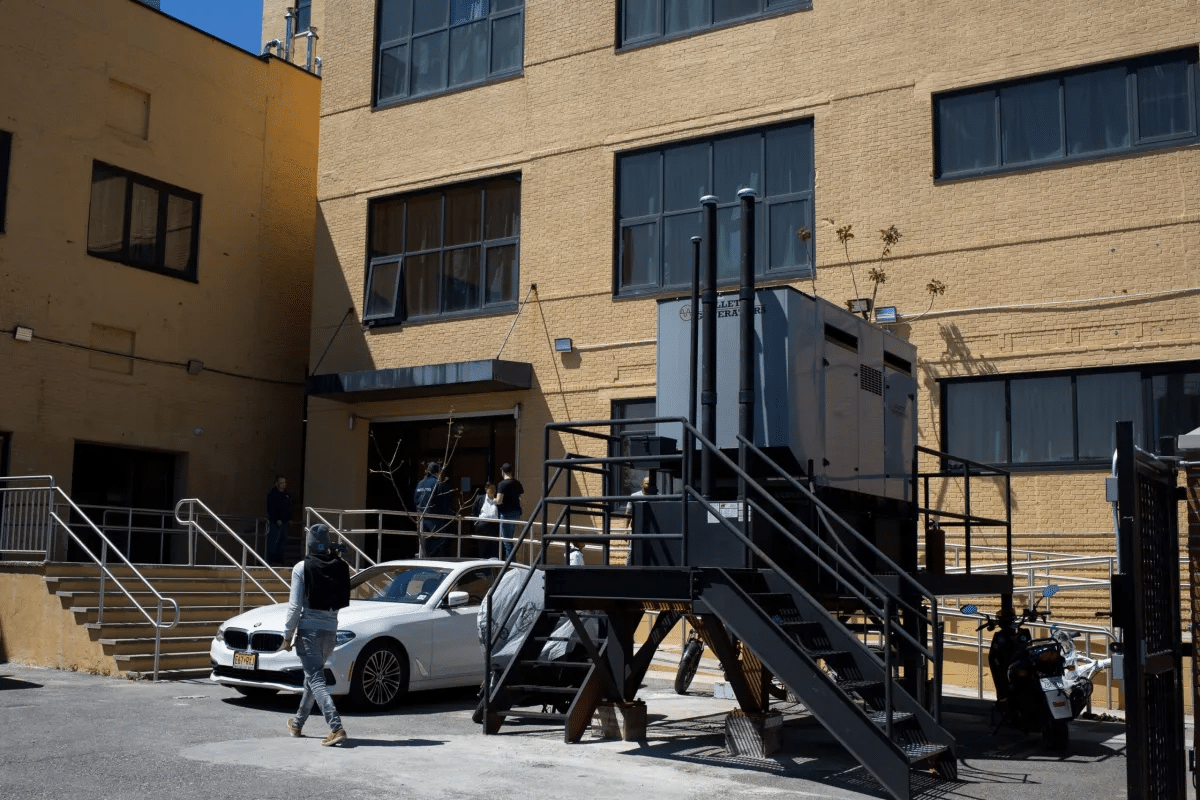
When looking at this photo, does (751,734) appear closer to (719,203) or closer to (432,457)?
(719,203)

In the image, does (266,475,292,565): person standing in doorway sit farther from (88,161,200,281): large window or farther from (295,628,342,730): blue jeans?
(295,628,342,730): blue jeans

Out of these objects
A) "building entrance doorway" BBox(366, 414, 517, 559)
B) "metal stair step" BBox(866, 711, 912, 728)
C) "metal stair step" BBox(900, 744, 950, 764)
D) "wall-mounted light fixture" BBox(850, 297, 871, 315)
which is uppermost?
"wall-mounted light fixture" BBox(850, 297, 871, 315)

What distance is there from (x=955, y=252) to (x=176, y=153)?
45.8 feet

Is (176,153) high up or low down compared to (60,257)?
up

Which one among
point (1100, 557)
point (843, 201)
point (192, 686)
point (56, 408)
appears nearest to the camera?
point (192, 686)

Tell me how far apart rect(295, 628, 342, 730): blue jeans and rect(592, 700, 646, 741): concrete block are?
232 centimetres

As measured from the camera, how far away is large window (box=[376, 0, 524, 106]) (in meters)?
23.2

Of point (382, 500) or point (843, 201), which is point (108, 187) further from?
point (843, 201)

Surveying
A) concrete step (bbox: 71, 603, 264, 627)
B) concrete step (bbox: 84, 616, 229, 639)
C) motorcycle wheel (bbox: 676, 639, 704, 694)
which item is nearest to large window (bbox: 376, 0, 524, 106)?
concrete step (bbox: 71, 603, 264, 627)

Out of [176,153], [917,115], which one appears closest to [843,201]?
[917,115]

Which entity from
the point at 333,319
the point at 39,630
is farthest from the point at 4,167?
the point at 39,630

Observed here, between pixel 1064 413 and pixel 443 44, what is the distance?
12637mm

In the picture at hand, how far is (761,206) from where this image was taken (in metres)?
20.2

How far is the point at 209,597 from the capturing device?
58.5 feet
